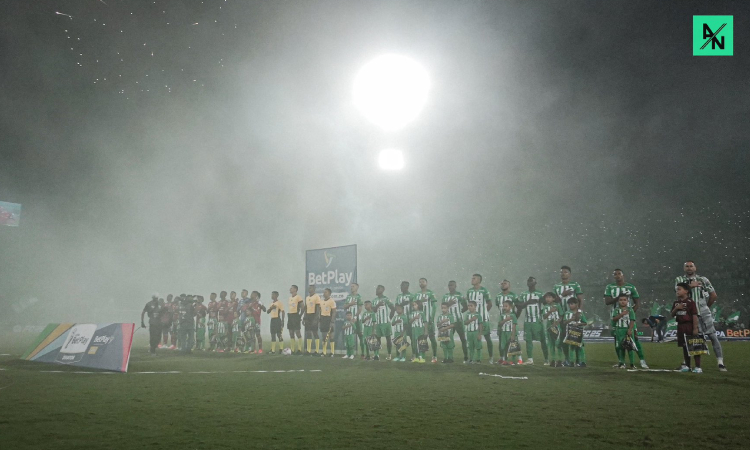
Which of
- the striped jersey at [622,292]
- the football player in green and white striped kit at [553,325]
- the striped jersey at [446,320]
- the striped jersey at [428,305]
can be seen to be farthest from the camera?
the striped jersey at [428,305]

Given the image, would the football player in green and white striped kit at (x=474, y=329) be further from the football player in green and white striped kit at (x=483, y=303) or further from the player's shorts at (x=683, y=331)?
the player's shorts at (x=683, y=331)

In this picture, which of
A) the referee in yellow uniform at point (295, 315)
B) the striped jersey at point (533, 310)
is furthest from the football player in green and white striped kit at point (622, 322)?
the referee in yellow uniform at point (295, 315)

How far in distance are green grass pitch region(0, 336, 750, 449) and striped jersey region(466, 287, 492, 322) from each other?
9.99 ft

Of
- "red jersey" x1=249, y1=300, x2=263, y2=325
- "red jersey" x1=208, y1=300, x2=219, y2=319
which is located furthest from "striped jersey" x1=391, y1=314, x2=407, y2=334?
"red jersey" x1=208, y1=300, x2=219, y2=319

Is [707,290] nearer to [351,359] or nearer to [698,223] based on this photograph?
[351,359]

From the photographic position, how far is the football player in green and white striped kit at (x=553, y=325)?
35.5ft

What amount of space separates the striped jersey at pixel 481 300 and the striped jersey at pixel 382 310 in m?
2.54

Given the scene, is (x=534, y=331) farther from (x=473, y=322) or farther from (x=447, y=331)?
(x=447, y=331)

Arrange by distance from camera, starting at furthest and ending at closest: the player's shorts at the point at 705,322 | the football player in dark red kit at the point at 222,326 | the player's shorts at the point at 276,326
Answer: the football player in dark red kit at the point at 222,326, the player's shorts at the point at 276,326, the player's shorts at the point at 705,322

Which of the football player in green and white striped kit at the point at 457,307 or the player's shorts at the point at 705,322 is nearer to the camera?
the player's shorts at the point at 705,322

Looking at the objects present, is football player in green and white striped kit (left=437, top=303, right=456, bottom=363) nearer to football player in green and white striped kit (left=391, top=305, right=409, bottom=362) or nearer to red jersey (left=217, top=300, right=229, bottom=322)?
football player in green and white striped kit (left=391, top=305, right=409, bottom=362)

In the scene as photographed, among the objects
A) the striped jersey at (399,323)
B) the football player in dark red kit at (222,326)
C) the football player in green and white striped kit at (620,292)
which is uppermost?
the football player in green and white striped kit at (620,292)

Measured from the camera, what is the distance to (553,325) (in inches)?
428

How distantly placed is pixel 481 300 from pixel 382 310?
3.11m
